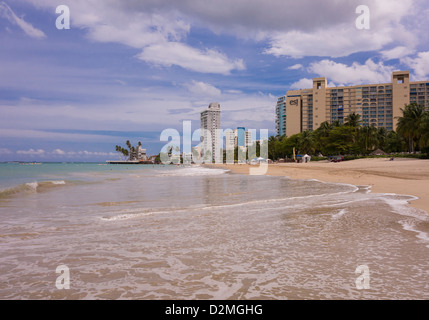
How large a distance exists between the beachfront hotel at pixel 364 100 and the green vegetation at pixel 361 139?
33823mm

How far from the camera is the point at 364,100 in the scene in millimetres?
134250

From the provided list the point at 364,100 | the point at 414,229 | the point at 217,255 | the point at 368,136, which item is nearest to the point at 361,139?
the point at 368,136

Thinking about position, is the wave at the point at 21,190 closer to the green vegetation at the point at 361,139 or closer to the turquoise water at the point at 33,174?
the turquoise water at the point at 33,174

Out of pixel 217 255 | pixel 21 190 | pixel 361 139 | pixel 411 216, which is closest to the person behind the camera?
pixel 217 255

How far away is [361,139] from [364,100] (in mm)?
65775

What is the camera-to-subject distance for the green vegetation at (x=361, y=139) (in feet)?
191

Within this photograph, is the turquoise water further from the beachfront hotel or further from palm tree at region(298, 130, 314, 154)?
the beachfront hotel

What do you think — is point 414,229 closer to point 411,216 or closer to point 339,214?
point 411,216

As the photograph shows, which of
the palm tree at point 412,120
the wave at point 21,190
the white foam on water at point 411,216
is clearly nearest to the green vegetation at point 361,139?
the palm tree at point 412,120

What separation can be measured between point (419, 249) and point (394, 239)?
735mm

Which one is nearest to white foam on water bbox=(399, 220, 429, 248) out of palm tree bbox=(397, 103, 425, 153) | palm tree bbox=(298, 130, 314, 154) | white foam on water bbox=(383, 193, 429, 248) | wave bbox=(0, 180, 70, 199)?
white foam on water bbox=(383, 193, 429, 248)

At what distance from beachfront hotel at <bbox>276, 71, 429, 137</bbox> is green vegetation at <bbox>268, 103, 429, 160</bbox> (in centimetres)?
3382
